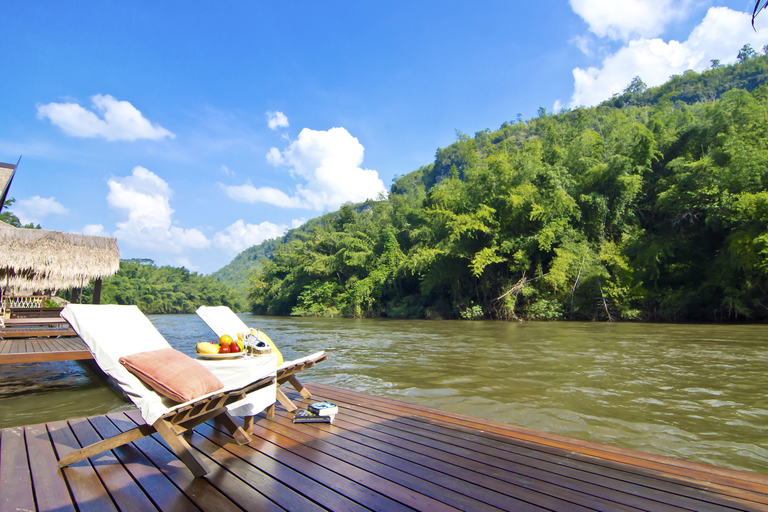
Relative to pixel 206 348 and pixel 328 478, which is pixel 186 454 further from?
pixel 206 348

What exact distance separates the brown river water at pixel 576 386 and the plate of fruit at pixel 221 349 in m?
2.42

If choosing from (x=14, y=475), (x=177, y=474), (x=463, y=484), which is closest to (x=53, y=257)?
(x=14, y=475)

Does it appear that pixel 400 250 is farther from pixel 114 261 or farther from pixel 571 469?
pixel 571 469

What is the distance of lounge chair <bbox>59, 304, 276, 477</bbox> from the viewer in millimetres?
1962

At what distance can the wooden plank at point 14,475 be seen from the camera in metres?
1.63

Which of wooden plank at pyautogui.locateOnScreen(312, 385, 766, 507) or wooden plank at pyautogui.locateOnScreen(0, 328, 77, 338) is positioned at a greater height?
wooden plank at pyautogui.locateOnScreen(0, 328, 77, 338)

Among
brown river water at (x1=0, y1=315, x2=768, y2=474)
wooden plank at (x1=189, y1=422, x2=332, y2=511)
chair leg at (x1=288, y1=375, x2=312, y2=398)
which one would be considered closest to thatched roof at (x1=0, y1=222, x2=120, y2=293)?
brown river water at (x1=0, y1=315, x2=768, y2=474)

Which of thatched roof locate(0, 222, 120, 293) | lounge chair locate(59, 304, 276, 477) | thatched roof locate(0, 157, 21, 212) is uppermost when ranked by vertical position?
thatched roof locate(0, 157, 21, 212)

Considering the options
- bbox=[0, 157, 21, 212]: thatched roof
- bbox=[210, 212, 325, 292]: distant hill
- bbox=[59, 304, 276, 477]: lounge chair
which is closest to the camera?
bbox=[59, 304, 276, 477]: lounge chair

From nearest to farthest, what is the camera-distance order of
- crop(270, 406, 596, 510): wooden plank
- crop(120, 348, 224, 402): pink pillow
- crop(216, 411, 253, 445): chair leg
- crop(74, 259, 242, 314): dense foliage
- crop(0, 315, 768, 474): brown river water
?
1. crop(270, 406, 596, 510): wooden plank
2. crop(120, 348, 224, 402): pink pillow
3. crop(216, 411, 253, 445): chair leg
4. crop(0, 315, 768, 474): brown river water
5. crop(74, 259, 242, 314): dense foliage

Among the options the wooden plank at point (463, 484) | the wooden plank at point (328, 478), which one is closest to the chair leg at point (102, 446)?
the wooden plank at point (328, 478)

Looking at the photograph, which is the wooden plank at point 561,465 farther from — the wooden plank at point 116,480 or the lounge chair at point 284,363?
the wooden plank at point 116,480

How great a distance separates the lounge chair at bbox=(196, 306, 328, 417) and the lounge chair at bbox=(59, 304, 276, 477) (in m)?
0.32

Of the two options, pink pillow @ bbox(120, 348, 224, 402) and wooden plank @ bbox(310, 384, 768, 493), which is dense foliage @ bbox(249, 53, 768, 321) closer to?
wooden plank @ bbox(310, 384, 768, 493)
